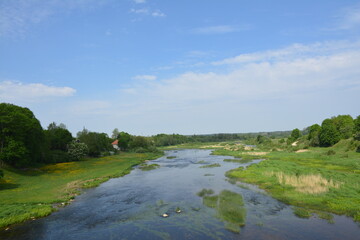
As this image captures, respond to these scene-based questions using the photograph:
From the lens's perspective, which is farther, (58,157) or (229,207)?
(58,157)

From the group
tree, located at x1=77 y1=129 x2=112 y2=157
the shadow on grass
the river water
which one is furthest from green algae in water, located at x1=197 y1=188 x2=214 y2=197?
tree, located at x1=77 y1=129 x2=112 y2=157

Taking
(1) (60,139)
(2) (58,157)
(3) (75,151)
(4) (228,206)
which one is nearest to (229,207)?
(4) (228,206)

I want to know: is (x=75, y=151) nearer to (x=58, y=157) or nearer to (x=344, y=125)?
(x=58, y=157)

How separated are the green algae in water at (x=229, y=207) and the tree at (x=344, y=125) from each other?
3266 inches

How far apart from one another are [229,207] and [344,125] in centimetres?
10537

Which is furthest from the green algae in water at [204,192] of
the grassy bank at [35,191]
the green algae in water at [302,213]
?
the grassy bank at [35,191]

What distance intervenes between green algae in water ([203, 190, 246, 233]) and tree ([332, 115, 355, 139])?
272ft

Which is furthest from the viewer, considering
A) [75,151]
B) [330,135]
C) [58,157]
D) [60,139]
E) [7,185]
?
[330,135]

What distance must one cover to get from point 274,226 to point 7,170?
166ft

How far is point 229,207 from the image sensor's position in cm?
2770

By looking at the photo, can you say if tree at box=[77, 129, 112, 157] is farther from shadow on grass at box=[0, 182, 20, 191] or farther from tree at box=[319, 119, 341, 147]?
tree at box=[319, 119, 341, 147]

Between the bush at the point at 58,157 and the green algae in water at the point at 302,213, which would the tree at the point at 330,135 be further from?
the bush at the point at 58,157

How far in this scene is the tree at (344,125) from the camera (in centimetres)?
9456

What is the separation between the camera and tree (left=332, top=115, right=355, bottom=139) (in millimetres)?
94562
